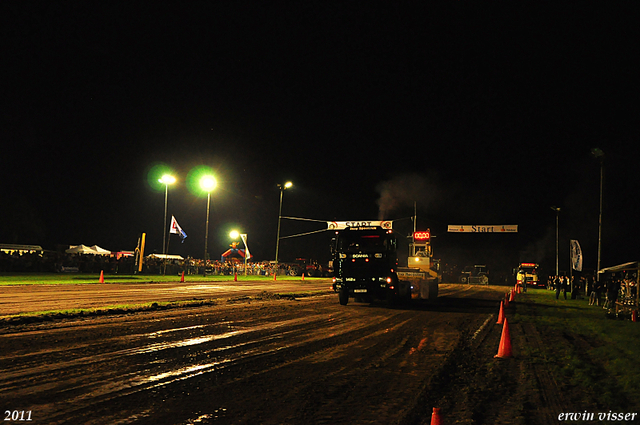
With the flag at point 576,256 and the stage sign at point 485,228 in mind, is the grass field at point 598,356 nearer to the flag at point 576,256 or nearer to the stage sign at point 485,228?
the flag at point 576,256

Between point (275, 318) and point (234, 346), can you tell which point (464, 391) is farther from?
point (275, 318)

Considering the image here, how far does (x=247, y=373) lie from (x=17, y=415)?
3315mm

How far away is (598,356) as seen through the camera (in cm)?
1010

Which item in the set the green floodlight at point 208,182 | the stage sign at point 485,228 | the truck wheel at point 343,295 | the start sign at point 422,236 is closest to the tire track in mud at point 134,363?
the truck wheel at point 343,295

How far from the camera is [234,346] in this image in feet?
33.6

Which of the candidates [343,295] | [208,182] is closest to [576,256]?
[343,295]

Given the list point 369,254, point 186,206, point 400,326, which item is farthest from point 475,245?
point 400,326

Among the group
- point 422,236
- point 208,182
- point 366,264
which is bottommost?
point 366,264

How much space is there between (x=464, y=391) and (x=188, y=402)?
3836 millimetres

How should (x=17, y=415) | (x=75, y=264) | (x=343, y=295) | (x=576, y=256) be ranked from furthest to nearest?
(x=75, y=264) → (x=576, y=256) → (x=343, y=295) → (x=17, y=415)

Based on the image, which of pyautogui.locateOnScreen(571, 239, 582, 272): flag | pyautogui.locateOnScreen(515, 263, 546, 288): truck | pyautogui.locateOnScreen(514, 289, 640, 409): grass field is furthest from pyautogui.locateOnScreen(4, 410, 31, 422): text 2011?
pyautogui.locateOnScreen(515, 263, 546, 288): truck

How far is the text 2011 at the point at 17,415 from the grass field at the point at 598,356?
691 cm

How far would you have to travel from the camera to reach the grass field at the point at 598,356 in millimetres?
7098

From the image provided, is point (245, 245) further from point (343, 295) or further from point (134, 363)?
point (134, 363)
